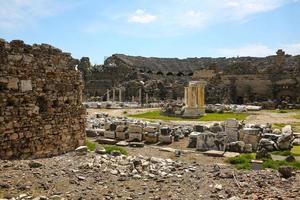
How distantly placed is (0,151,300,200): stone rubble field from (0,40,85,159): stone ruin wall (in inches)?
44.3

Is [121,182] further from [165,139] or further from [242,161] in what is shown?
[165,139]

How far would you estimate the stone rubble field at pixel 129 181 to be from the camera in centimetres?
783

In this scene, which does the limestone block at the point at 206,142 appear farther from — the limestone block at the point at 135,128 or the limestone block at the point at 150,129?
the limestone block at the point at 135,128

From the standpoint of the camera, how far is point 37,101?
11312 millimetres

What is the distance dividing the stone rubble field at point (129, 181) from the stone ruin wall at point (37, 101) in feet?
3.69

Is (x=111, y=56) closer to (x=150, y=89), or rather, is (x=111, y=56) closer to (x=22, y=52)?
(x=150, y=89)

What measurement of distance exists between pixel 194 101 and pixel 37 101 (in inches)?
1011

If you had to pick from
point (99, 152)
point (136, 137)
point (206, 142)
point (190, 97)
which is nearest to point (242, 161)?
point (206, 142)

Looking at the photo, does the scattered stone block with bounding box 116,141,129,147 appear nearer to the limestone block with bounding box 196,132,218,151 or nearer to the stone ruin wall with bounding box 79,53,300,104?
the limestone block with bounding box 196,132,218,151

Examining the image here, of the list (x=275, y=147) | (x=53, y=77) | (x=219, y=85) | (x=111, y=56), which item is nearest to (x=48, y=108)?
(x=53, y=77)

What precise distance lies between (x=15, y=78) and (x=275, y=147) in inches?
431

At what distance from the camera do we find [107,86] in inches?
2756

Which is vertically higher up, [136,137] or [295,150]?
[136,137]

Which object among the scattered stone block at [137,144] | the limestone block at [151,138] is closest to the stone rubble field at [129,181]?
the scattered stone block at [137,144]
